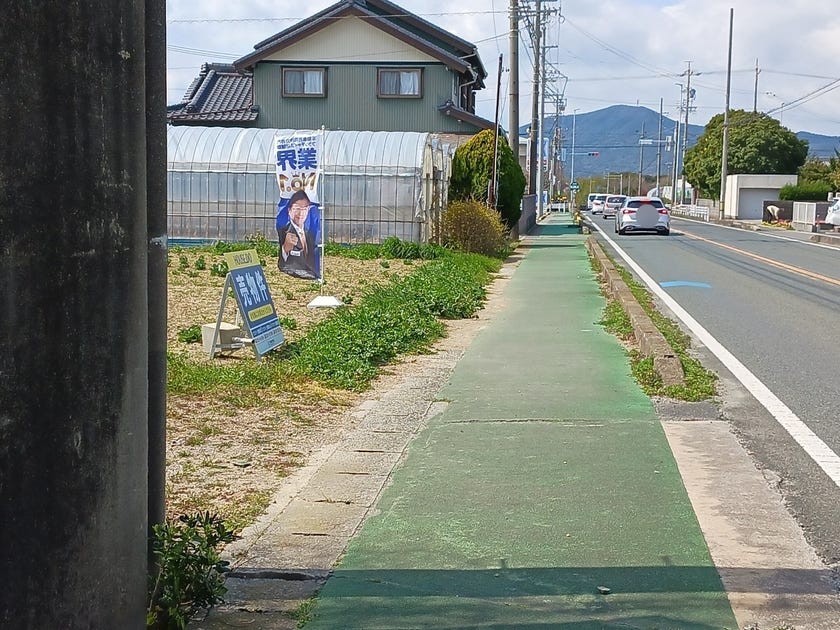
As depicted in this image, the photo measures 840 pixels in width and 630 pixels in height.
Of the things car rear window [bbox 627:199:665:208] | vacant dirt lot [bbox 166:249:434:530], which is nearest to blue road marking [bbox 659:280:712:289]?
vacant dirt lot [bbox 166:249:434:530]

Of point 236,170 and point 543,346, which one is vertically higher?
point 236,170

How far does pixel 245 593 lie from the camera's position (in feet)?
12.8

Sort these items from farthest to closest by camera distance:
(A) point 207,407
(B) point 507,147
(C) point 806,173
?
(C) point 806,173 → (B) point 507,147 → (A) point 207,407

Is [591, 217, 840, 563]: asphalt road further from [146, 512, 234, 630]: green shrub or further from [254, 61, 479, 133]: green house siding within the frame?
[254, 61, 479, 133]: green house siding

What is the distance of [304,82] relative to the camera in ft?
125

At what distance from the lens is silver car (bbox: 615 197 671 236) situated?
3822cm

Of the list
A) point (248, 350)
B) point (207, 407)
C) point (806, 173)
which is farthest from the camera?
point (806, 173)

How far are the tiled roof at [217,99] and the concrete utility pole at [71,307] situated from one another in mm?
36606

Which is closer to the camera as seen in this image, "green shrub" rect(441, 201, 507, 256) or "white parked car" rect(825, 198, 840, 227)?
"green shrub" rect(441, 201, 507, 256)

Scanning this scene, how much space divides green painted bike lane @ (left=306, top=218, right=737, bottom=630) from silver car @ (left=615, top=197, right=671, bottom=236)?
30795 mm

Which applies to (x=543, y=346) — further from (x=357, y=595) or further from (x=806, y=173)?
(x=806, y=173)

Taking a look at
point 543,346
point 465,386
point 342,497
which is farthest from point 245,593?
point 543,346

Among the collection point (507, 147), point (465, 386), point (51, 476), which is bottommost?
point (465, 386)

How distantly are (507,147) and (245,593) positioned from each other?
25.7m
